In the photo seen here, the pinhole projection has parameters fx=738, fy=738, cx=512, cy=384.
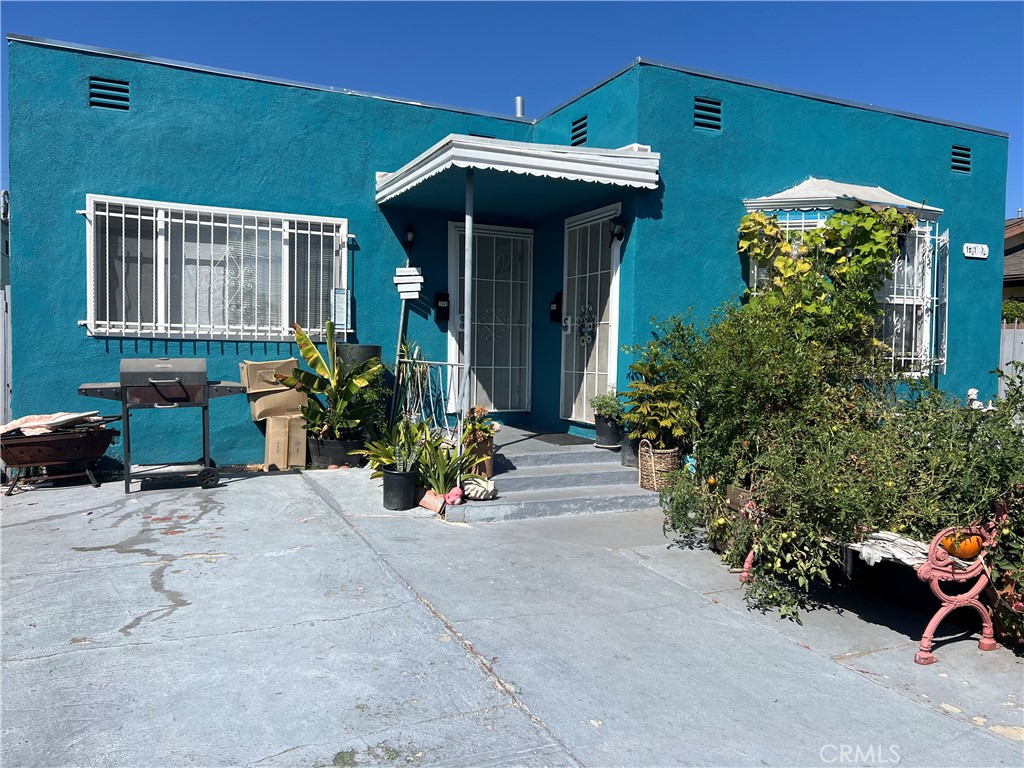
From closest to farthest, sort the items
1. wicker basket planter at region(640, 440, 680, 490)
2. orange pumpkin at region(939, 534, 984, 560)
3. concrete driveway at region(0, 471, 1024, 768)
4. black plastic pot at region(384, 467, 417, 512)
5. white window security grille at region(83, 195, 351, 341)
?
concrete driveway at region(0, 471, 1024, 768) < orange pumpkin at region(939, 534, 984, 560) < black plastic pot at region(384, 467, 417, 512) < wicker basket planter at region(640, 440, 680, 490) < white window security grille at region(83, 195, 351, 341)

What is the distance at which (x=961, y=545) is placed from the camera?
4.05 meters

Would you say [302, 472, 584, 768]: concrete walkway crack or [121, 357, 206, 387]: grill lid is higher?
[121, 357, 206, 387]: grill lid

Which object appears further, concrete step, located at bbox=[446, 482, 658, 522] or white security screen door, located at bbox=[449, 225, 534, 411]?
white security screen door, located at bbox=[449, 225, 534, 411]

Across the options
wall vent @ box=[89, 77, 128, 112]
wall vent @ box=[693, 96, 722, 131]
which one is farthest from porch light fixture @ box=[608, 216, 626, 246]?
wall vent @ box=[89, 77, 128, 112]

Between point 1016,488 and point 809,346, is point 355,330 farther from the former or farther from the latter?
point 1016,488

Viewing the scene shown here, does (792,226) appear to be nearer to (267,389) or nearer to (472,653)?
(267,389)

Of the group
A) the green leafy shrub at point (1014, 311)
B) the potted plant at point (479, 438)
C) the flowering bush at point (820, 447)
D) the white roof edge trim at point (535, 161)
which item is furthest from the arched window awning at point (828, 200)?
the green leafy shrub at point (1014, 311)

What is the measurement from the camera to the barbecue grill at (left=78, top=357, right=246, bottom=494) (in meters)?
7.25

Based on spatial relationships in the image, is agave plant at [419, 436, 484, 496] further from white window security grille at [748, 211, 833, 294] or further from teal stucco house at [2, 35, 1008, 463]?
white window security grille at [748, 211, 833, 294]

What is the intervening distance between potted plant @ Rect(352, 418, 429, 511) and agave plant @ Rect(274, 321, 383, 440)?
50.3 inches

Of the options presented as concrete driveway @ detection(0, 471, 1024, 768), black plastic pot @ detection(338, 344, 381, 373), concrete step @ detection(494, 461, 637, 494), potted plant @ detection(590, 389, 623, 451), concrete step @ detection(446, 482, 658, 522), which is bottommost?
concrete driveway @ detection(0, 471, 1024, 768)

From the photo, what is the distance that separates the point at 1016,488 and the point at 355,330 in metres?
7.12

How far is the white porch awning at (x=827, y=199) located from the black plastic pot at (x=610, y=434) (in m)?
3.08

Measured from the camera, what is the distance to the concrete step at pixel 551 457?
25.9 ft
